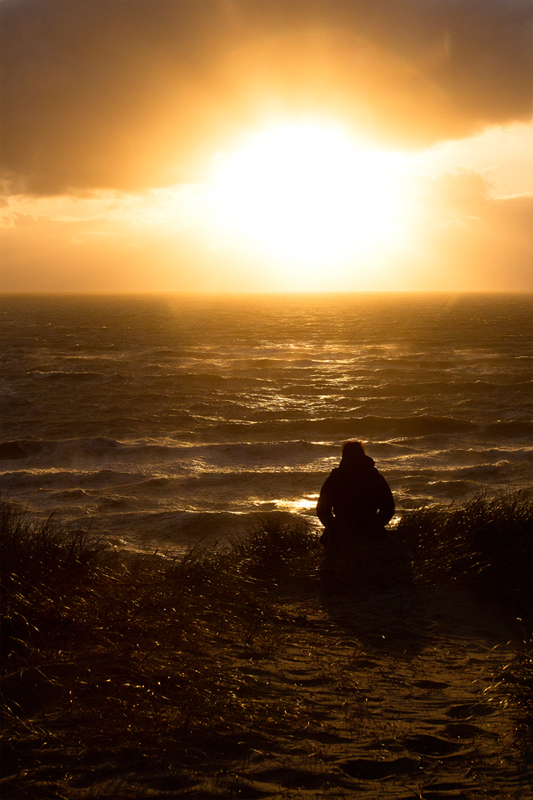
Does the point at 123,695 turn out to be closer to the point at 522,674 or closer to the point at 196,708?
the point at 196,708

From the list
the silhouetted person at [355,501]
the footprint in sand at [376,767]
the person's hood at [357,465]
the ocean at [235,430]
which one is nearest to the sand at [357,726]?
the footprint in sand at [376,767]

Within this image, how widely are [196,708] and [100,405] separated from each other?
23.4 m

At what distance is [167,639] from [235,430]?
55.7 ft

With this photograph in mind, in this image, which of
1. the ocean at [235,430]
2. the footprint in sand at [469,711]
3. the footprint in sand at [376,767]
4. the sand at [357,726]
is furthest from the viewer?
the ocean at [235,430]

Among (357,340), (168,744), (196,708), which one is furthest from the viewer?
(357,340)

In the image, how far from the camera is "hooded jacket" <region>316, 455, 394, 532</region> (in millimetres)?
6191

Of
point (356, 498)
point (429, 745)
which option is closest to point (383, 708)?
point (429, 745)

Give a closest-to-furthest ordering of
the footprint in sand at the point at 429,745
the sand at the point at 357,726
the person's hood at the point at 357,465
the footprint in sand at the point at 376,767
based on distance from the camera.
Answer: the sand at the point at 357,726
the footprint in sand at the point at 376,767
the footprint in sand at the point at 429,745
the person's hood at the point at 357,465

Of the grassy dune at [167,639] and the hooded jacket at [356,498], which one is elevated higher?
the hooded jacket at [356,498]

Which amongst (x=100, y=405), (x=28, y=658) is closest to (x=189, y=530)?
(x=28, y=658)

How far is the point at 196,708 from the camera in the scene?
3.29 m

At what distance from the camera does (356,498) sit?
6270 mm

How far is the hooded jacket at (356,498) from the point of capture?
244 inches

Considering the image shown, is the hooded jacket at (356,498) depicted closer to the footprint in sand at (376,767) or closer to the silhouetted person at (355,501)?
the silhouetted person at (355,501)
